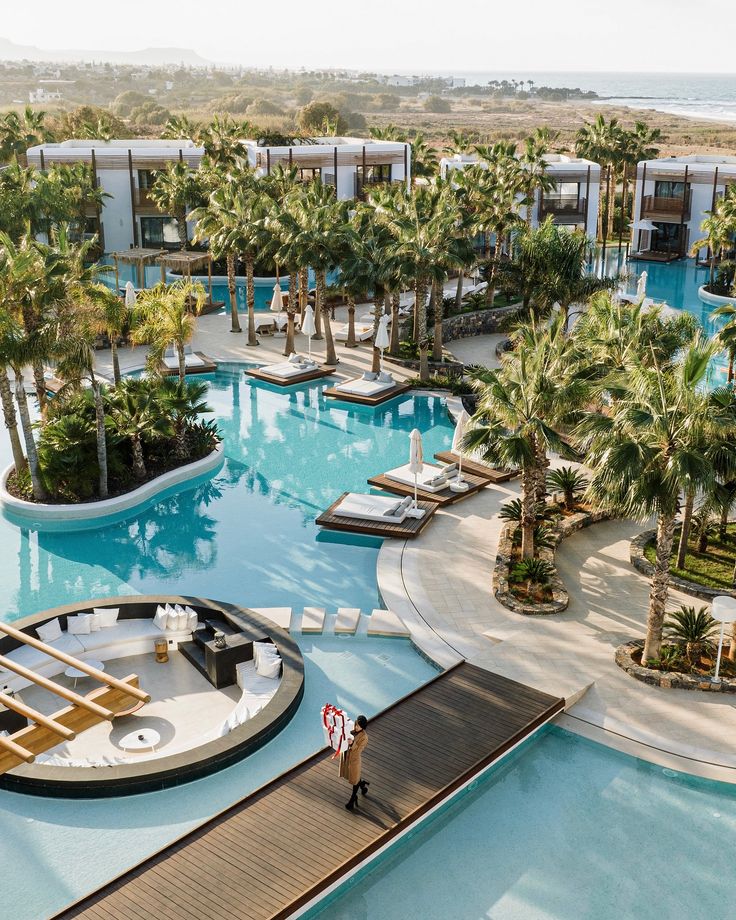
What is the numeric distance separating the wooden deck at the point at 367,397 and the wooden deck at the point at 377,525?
351 inches

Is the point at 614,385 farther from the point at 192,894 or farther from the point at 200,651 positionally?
the point at 192,894

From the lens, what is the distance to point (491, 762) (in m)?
14.5

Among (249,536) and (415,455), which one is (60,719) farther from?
(415,455)

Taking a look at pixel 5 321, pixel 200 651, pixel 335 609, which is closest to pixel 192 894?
pixel 200 651

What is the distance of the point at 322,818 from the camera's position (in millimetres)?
13195

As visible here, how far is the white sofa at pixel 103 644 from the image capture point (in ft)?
56.6

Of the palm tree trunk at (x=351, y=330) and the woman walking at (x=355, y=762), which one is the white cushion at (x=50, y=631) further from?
the palm tree trunk at (x=351, y=330)

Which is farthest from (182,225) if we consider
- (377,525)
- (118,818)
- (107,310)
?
(118,818)

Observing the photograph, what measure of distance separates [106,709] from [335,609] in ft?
41.1

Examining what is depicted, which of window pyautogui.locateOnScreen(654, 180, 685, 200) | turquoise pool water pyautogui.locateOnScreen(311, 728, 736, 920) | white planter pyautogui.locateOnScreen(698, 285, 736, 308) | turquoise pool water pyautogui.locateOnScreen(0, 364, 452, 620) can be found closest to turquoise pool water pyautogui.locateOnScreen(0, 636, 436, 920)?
turquoise pool water pyautogui.locateOnScreen(311, 728, 736, 920)

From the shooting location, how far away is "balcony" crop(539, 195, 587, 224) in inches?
2341

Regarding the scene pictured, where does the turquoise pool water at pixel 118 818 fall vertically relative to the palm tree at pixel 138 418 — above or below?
below

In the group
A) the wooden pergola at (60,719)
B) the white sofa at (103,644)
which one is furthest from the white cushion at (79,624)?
the wooden pergola at (60,719)

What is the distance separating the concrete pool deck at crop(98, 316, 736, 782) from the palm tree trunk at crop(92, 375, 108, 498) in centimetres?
784
